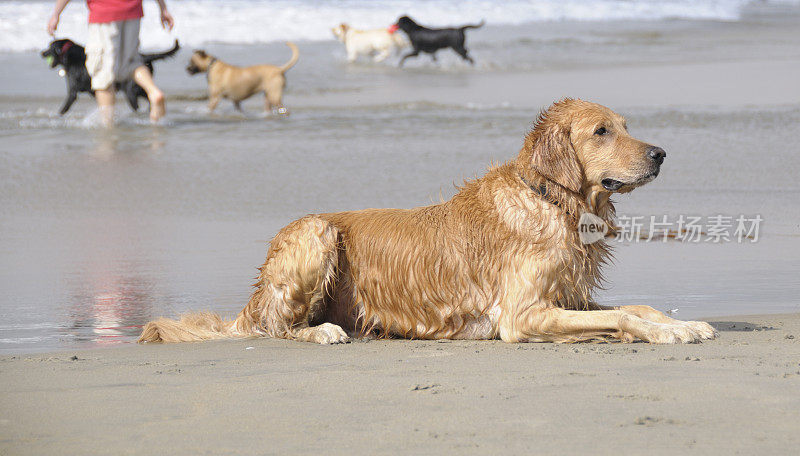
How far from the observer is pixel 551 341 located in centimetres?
461

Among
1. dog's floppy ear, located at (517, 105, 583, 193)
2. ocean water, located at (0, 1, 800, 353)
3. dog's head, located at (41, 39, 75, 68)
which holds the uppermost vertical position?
dog's floppy ear, located at (517, 105, 583, 193)

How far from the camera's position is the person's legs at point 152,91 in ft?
39.8

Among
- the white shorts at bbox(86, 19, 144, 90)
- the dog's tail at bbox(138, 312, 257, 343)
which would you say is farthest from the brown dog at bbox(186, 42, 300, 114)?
the dog's tail at bbox(138, 312, 257, 343)

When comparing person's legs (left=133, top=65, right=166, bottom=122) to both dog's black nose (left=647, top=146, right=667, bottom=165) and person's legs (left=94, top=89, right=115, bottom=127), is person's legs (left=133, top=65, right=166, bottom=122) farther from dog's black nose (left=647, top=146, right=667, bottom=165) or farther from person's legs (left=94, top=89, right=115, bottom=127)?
dog's black nose (left=647, top=146, right=667, bottom=165)

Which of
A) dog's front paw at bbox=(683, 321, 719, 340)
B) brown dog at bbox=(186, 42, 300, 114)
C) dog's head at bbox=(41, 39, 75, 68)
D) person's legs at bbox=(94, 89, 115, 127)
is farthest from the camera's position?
brown dog at bbox=(186, 42, 300, 114)

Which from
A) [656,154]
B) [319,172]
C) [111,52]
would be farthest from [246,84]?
[656,154]

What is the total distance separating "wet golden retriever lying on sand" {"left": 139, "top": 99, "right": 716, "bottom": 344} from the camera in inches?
182

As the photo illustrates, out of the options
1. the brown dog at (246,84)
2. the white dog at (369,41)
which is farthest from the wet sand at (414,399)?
the white dog at (369,41)

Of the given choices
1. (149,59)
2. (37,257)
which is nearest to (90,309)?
(37,257)

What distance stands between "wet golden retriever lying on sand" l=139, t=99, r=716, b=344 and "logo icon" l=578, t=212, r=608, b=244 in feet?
0.09

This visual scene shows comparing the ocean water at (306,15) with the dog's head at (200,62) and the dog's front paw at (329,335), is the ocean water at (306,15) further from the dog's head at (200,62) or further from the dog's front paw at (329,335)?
the dog's front paw at (329,335)

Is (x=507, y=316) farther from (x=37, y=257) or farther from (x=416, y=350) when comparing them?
(x=37, y=257)

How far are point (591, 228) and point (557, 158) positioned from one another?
13.8 inches

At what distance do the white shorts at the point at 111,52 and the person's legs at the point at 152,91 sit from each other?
0.09 meters
